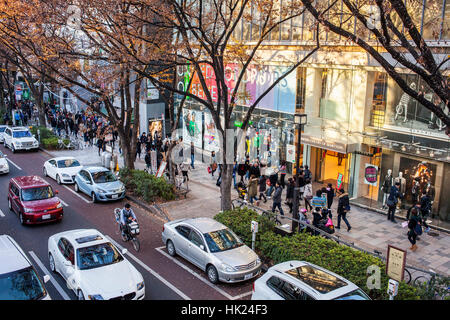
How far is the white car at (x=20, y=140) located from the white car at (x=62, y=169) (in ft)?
24.7

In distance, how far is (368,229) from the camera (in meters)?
17.5

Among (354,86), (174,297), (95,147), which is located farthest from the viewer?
(95,147)

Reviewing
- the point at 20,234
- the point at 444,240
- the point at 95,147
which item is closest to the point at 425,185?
the point at 444,240

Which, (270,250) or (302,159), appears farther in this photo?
(302,159)

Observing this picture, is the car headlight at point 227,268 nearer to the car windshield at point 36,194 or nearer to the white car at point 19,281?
the white car at point 19,281

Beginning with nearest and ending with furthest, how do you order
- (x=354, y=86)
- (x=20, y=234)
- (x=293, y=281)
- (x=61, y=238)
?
(x=293, y=281), (x=61, y=238), (x=20, y=234), (x=354, y=86)

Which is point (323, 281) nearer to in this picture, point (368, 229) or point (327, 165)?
point (368, 229)

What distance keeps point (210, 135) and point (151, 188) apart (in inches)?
429

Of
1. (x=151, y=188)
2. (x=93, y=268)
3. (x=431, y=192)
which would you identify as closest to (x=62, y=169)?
(x=151, y=188)

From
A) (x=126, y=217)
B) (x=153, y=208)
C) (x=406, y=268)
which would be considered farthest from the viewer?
(x=153, y=208)

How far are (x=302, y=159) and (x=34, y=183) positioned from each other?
1357 cm

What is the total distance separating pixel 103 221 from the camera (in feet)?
58.7

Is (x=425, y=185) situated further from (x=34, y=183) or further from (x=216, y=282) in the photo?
(x=34, y=183)

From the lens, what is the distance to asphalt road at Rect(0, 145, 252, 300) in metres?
12.0
